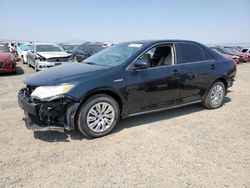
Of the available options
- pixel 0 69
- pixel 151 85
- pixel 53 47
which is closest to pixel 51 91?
pixel 151 85

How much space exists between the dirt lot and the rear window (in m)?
1.28

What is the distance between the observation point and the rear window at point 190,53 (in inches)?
192

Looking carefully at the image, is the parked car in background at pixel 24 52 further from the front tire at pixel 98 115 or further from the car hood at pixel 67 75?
the front tire at pixel 98 115

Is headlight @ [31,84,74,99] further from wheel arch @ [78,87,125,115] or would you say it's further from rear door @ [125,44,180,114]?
rear door @ [125,44,180,114]

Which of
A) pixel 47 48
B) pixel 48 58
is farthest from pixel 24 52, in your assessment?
pixel 48 58

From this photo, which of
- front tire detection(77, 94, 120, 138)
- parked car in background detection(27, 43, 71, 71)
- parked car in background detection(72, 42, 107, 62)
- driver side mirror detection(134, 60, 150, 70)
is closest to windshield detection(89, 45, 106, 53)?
parked car in background detection(72, 42, 107, 62)

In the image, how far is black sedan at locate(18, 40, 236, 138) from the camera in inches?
142

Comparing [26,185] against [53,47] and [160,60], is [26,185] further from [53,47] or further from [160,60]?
[53,47]

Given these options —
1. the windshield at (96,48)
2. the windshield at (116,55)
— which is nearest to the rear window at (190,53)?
the windshield at (116,55)

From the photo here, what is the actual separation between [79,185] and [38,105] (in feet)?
4.79

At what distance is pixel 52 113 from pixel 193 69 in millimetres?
3045

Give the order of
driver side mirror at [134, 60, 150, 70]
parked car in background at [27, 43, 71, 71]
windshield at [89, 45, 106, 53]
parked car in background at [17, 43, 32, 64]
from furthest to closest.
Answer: parked car in background at [17, 43, 32, 64], windshield at [89, 45, 106, 53], parked car in background at [27, 43, 71, 71], driver side mirror at [134, 60, 150, 70]

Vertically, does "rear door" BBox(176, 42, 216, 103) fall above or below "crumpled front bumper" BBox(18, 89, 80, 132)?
above

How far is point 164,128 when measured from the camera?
4.38 metres
